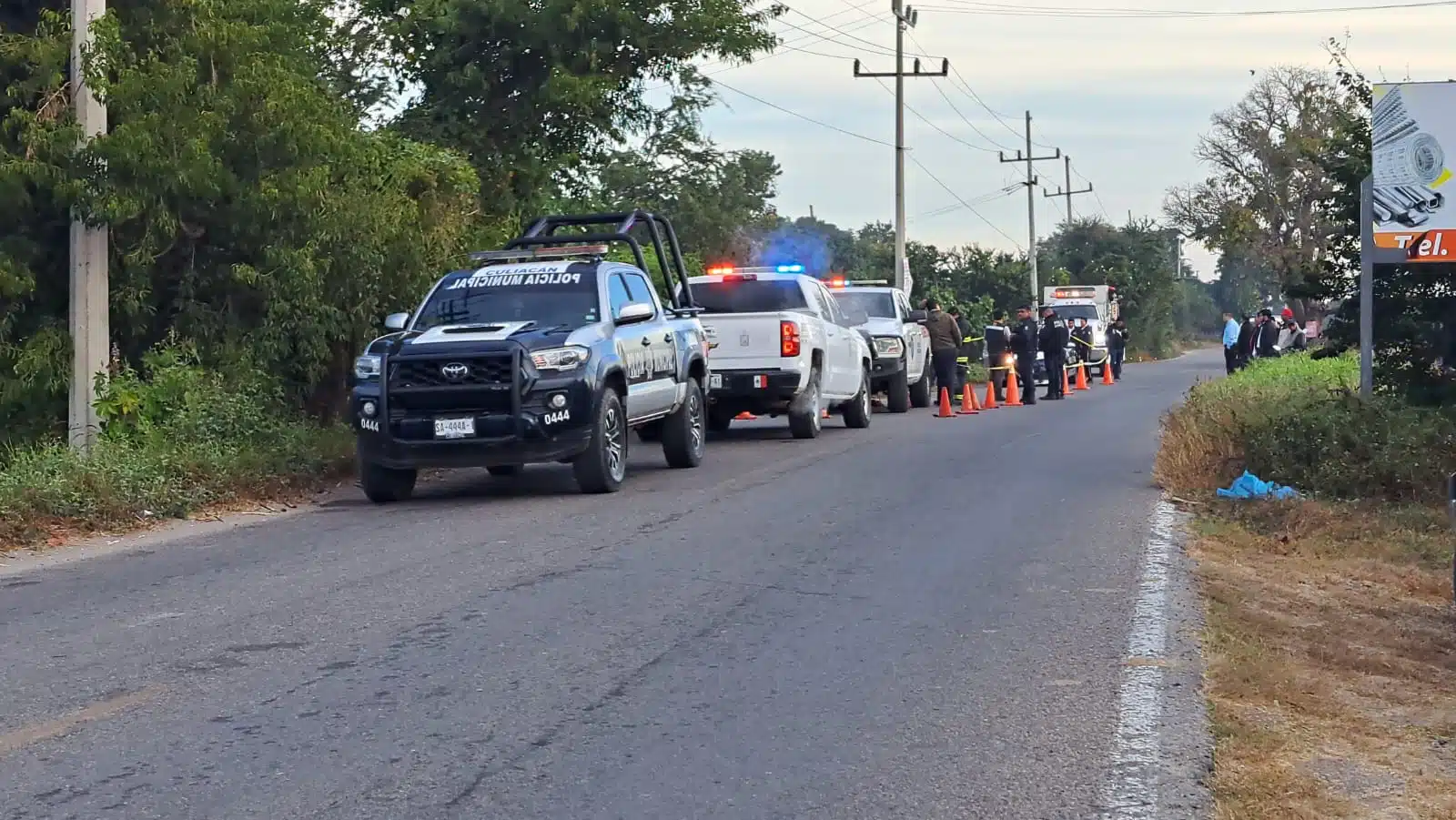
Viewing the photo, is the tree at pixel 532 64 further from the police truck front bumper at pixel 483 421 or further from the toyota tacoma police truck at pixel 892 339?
the police truck front bumper at pixel 483 421

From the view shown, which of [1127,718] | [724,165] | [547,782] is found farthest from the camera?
[724,165]

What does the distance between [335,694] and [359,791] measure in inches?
56.7

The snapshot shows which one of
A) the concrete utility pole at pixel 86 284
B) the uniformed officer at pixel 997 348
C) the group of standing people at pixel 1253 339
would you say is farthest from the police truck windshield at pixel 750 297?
the group of standing people at pixel 1253 339

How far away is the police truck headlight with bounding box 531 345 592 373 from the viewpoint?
1391 centimetres

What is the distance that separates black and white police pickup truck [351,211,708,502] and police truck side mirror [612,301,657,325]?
17mm

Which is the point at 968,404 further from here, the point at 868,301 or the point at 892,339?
the point at 868,301

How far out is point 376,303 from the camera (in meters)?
17.9

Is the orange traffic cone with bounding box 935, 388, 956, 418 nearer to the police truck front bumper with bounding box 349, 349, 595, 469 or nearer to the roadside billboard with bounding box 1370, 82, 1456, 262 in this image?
the roadside billboard with bounding box 1370, 82, 1456, 262

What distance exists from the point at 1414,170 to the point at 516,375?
25.2ft

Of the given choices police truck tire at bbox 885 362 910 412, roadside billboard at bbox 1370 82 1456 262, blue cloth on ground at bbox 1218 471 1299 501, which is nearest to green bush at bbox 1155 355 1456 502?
blue cloth on ground at bbox 1218 471 1299 501

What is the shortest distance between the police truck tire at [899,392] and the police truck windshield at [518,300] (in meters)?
12.8

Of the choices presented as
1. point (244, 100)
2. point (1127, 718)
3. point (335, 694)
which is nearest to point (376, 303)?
point (244, 100)

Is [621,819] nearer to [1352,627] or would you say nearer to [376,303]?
[1352,627]

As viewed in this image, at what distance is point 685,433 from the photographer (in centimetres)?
1664
